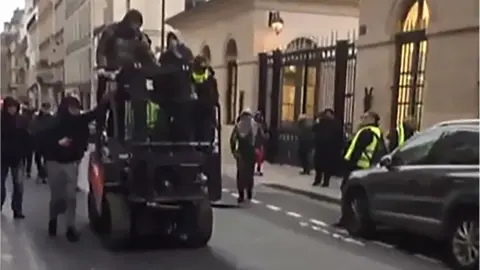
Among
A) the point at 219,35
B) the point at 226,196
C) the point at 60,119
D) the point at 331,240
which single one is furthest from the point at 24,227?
the point at 219,35

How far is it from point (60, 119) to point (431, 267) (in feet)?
16.1

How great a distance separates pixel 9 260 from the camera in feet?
30.3

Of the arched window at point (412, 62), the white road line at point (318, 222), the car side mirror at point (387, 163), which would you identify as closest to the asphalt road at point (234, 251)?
the white road line at point (318, 222)

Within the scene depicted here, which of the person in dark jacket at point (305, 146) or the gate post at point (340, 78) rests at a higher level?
the gate post at point (340, 78)

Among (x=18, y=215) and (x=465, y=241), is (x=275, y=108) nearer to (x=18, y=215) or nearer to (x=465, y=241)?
(x=18, y=215)

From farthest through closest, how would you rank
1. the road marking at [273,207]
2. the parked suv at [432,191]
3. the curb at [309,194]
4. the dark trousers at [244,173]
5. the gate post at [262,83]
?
the gate post at [262,83]
the curb at [309,194]
the dark trousers at [244,173]
the road marking at [273,207]
the parked suv at [432,191]

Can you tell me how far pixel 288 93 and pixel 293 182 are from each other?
6.55 meters

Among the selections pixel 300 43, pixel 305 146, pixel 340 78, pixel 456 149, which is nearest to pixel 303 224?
pixel 456 149

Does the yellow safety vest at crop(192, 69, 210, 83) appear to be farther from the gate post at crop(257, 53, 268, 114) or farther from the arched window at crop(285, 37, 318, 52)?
the arched window at crop(285, 37, 318, 52)

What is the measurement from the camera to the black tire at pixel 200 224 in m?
10.4

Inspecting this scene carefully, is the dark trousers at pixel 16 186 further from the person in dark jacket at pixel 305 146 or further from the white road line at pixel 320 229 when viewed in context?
the person in dark jacket at pixel 305 146

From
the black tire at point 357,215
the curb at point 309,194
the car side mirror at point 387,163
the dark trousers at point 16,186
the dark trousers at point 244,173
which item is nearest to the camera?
the car side mirror at point 387,163

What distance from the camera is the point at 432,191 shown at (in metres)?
9.91

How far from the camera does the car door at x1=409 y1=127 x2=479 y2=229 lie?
31.4 ft
